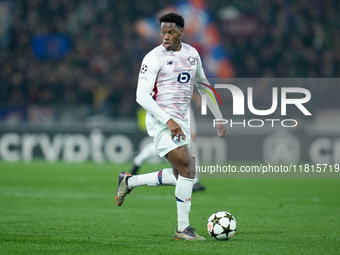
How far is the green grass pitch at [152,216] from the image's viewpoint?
6113mm

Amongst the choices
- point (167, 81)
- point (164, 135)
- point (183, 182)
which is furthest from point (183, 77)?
point (183, 182)

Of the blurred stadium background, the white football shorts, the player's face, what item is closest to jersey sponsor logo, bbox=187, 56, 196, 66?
the player's face

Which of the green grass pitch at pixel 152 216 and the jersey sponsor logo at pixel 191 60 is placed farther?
the jersey sponsor logo at pixel 191 60

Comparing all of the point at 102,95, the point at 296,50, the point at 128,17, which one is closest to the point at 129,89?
the point at 102,95

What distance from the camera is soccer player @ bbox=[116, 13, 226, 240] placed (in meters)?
6.57

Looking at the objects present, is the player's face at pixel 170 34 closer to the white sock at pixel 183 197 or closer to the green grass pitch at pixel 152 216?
the white sock at pixel 183 197

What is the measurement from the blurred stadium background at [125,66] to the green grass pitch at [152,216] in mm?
3395

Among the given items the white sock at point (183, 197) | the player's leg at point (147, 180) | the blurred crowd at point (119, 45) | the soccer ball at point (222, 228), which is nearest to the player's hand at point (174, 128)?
the white sock at point (183, 197)

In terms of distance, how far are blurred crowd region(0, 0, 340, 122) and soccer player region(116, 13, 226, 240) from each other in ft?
47.6

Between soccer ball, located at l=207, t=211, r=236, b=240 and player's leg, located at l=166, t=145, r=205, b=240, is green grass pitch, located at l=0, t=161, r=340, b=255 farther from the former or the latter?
player's leg, located at l=166, t=145, r=205, b=240

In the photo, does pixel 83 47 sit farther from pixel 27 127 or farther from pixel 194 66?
pixel 194 66

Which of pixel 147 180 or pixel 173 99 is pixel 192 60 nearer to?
pixel 173 99

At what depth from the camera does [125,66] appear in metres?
23.2

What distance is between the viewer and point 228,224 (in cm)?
655
